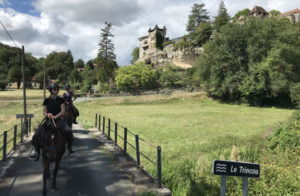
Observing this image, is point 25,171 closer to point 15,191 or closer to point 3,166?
point 3,166

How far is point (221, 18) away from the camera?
→ 7919 cm

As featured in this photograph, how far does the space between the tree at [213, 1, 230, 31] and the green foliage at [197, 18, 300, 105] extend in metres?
38.1

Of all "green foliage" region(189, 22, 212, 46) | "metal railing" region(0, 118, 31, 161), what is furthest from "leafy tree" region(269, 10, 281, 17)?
"metal railing" region(0, 118, 31, 161)

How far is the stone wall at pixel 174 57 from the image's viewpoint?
84562mm

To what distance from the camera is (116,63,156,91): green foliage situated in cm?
6444

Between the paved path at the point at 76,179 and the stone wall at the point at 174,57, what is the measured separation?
7856cm

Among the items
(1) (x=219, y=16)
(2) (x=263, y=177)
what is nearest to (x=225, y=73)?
(2) (x=263, y=177)

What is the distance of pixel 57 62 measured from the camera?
9344cm

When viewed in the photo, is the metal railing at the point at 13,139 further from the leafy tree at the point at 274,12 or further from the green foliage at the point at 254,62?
the leafy tree at the point at 274,12

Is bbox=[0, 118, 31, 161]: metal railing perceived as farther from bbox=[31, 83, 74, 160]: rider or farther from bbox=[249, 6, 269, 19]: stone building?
bbox=[249, 6, 269, 19]: stone building

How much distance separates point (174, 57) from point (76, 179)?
84009mm

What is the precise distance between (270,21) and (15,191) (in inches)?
1819

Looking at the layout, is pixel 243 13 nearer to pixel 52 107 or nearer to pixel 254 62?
pixel 254 62

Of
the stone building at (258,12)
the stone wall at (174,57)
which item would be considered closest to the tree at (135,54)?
the stone wall at (174,57)
